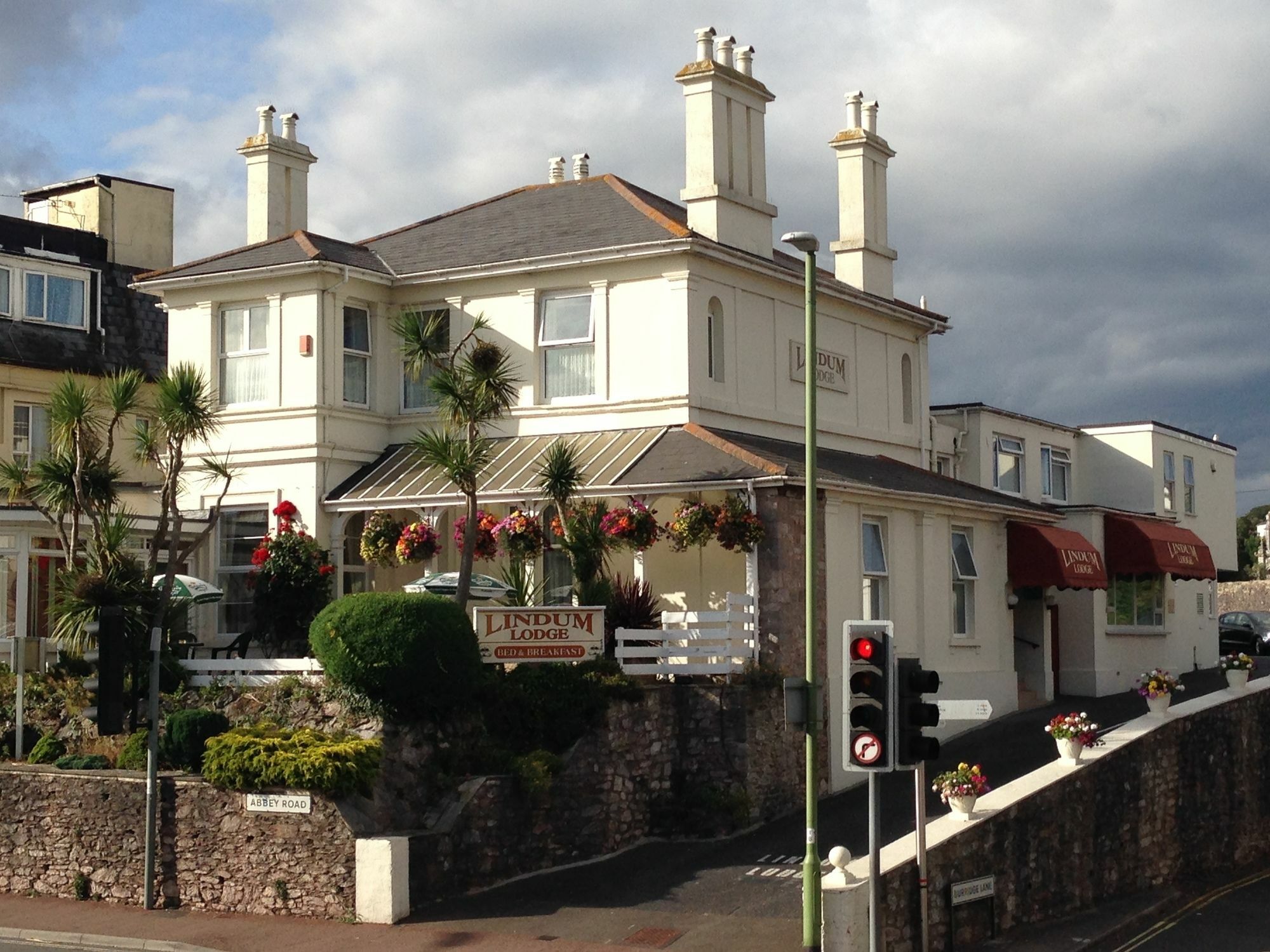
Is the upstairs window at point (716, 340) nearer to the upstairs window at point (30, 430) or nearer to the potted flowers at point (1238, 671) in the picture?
the potted flowers at point (1238, 671)

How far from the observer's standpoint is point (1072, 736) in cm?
2358

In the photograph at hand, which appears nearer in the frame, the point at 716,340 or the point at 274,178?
the point at 716,340

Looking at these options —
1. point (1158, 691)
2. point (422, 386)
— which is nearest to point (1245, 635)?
point (1158, 691)

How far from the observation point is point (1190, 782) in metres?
27.6

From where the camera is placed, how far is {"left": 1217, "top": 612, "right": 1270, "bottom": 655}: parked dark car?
47.6 m

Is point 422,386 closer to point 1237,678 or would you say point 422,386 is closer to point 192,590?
point 192,590

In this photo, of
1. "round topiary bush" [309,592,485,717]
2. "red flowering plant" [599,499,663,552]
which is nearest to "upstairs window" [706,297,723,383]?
"red flowering plant" [599,499,663,552]

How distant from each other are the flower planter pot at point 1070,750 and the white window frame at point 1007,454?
1313 centimetres

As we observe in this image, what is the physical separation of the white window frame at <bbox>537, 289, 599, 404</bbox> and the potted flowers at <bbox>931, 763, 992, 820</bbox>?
926cm

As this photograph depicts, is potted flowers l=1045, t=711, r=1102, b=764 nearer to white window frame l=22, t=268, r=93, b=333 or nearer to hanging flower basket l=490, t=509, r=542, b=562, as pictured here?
hanging flower basket l=490, t=509, r=542, b=562

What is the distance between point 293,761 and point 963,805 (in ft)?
25.7

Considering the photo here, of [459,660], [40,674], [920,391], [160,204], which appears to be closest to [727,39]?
[920,391]

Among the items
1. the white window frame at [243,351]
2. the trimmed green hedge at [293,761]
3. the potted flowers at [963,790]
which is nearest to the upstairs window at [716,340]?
the white window frame at [243,351]

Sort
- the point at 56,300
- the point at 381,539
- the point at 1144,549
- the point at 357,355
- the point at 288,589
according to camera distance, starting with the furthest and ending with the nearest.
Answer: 1. the point at 56,300
2. the point at 1144,549
3. the point at 357,355
4. the point at 381,539
5. the point at 288,589
